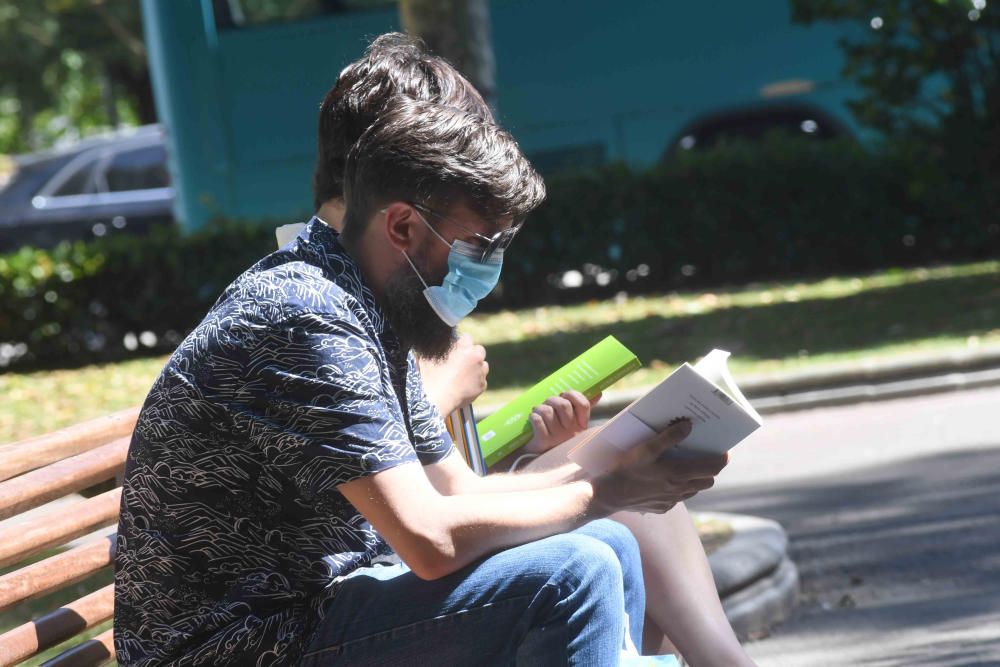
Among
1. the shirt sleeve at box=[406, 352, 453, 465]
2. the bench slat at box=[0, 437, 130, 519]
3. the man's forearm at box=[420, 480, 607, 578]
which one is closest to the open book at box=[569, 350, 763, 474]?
the man's forearm at box=[420, 480, 607, 578]

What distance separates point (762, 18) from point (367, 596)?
10860 millimetres

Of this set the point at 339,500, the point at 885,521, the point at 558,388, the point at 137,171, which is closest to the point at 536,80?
the point at 137,171

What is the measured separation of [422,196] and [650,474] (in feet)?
2.24

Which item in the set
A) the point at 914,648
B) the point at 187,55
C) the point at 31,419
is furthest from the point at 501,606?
the point at 187,55

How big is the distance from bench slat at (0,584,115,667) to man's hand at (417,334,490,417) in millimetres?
824

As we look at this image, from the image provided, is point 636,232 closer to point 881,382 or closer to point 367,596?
point 881,382

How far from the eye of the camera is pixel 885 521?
5.38m

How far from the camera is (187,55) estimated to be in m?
12.4

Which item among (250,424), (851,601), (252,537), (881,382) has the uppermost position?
(250,424)

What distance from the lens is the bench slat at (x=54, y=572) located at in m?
2.51

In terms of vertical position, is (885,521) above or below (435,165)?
below

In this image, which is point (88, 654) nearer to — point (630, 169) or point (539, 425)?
point (539, 425)

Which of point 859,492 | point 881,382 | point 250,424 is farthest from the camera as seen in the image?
point 881,382

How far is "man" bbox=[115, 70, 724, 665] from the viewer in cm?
229
